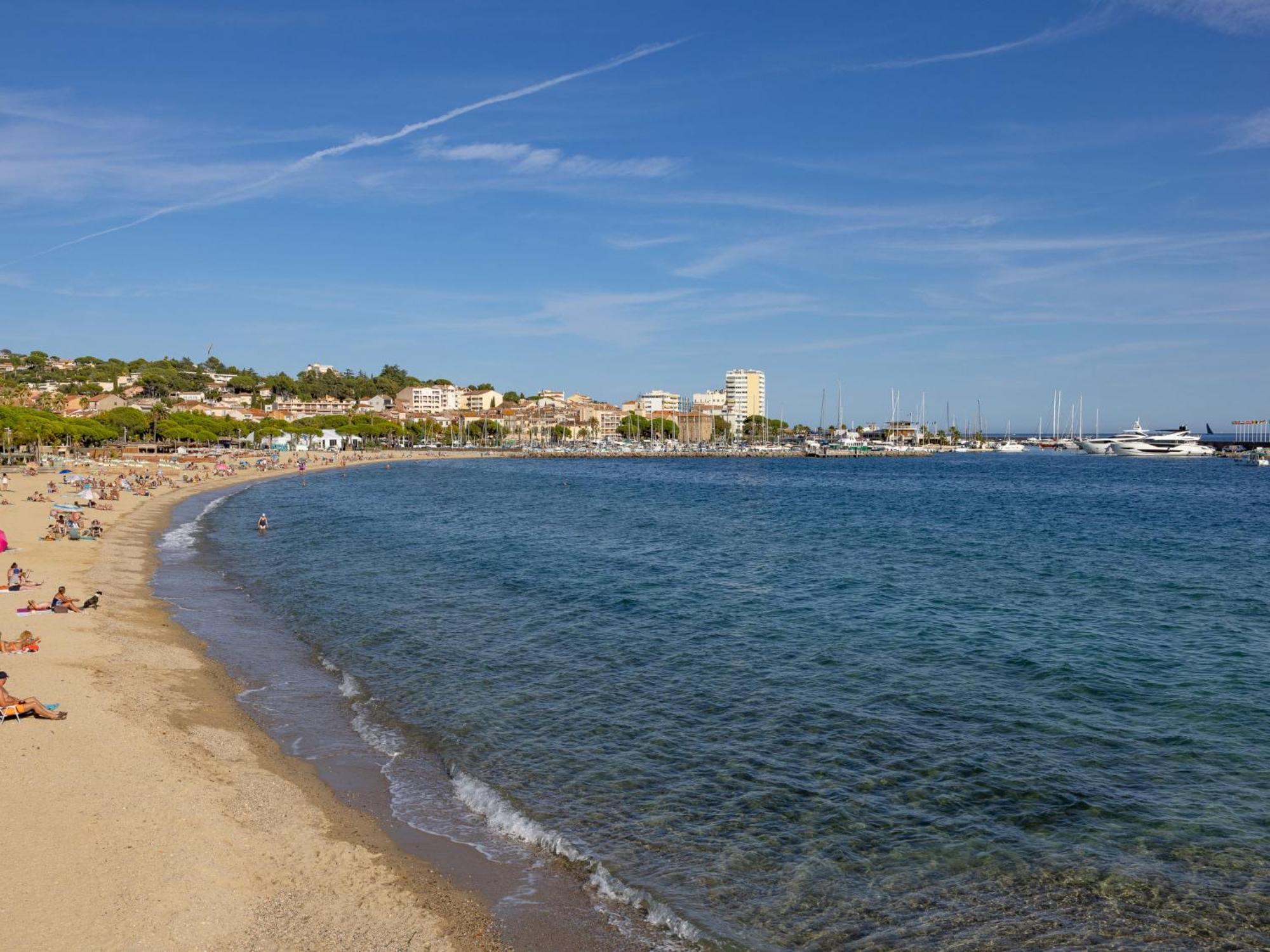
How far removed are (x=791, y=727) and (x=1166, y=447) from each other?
168156 millimetres

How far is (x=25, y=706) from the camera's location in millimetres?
12820

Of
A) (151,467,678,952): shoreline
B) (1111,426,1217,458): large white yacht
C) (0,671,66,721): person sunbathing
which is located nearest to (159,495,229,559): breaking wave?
(151,467,678,952): shoreline

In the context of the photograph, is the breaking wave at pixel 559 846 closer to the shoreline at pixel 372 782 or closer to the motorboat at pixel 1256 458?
the shoreline at pixel 372 782

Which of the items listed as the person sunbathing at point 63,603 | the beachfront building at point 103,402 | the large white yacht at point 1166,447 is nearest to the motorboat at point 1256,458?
the large white yacht at point 1166,447

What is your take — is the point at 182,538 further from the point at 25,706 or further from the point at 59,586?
the point at 25,706

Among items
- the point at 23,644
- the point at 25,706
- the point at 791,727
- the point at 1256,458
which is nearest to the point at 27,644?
the point at 23,644

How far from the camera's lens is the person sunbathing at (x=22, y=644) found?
1655 cm

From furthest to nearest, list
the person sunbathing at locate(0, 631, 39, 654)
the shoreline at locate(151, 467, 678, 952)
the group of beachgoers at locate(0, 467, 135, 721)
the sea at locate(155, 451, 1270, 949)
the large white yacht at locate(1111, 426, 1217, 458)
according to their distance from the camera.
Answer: the large white yacht at locate(1111, 426, 1217, 458) < the person sunbathing at locate(0, 631, 39, 654) < the group of beachgoers at locate(0, 467, 135, 721) < the sea at locate(155, 451, 1270, 949) < the shoreline at locate(151, 467, 678, 952)

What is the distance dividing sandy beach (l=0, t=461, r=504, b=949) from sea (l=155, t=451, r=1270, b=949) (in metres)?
0.67

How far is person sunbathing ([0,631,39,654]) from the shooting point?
16547mm

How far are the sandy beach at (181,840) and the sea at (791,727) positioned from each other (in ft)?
2.20

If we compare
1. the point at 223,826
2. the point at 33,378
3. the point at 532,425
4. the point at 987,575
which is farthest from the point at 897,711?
the point at 33,378

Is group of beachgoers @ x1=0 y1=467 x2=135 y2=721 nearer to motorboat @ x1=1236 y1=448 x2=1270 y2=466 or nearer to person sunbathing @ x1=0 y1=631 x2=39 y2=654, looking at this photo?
person sunbathing @ x1=0 y1=631 x2=39 y2=654

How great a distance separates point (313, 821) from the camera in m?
10.6
